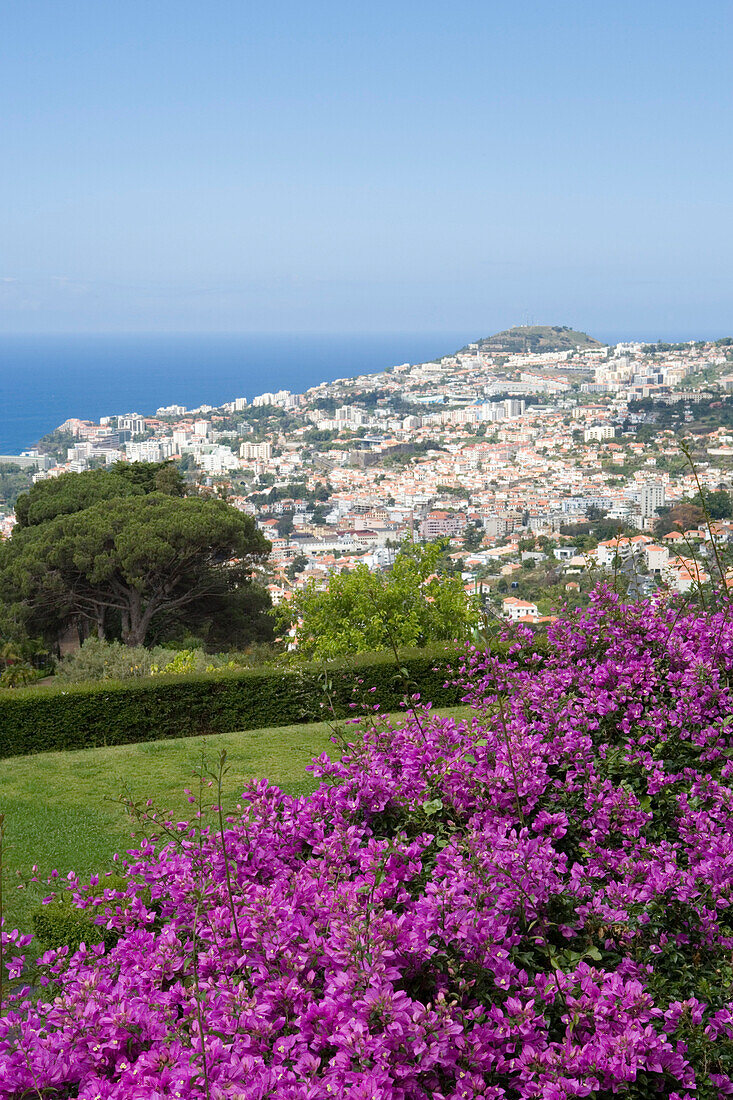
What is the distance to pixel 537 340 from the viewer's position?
151 metres

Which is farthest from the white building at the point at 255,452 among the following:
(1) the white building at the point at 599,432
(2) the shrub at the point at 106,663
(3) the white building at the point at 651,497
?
(2) the shrub at the point at 106,663

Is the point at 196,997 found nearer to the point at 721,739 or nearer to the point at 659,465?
the point at 721,739

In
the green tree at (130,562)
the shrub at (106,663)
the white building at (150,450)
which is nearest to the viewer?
the shrub at (106,663)

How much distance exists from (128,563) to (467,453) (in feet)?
248

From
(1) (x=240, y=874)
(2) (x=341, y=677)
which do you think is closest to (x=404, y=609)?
(2) (x=341, y=677)

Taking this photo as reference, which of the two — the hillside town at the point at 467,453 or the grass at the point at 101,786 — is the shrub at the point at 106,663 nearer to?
the grass at the point at 101,786

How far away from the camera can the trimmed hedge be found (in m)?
9.07

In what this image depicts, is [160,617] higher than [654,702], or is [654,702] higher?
[654,702]

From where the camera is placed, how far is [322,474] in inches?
3184

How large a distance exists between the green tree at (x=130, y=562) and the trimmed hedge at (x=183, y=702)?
7.34 m

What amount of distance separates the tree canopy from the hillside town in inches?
136

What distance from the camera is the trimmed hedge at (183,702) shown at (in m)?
9.07

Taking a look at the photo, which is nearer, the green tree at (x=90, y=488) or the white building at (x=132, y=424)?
the green tree at (x=90, y=488)

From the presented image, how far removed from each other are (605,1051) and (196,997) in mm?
770
